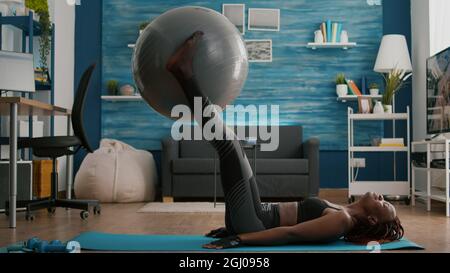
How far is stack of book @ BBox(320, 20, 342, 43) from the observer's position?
656cm

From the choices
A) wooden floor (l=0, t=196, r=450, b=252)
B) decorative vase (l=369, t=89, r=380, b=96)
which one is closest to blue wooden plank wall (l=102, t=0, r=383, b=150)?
decorative vase (l=369, t=89, r=380, b=96)

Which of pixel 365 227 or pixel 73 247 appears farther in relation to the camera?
pixel 365 227

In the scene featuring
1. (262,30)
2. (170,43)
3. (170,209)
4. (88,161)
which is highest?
(262,30)

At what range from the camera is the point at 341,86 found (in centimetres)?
644

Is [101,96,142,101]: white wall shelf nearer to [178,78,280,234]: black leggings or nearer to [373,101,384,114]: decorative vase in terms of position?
[373,101,384,114]: decorative vase

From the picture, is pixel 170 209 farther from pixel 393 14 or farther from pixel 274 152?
pixel 393 14

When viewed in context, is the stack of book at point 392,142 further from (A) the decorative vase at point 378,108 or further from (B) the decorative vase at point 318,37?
(B) the decorative vase at point 318,37

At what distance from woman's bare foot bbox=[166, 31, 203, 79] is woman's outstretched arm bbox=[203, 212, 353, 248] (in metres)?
0.80

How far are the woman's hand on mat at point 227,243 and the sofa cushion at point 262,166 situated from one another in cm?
325

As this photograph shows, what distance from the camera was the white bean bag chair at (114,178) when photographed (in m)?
5.80

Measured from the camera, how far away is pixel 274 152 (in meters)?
6.52

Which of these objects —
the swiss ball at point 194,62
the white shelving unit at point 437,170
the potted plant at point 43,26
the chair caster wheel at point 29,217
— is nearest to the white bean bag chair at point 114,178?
the potted plant at point 43,26

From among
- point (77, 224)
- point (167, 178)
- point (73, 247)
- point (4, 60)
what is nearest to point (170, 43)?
point (73, 247)
